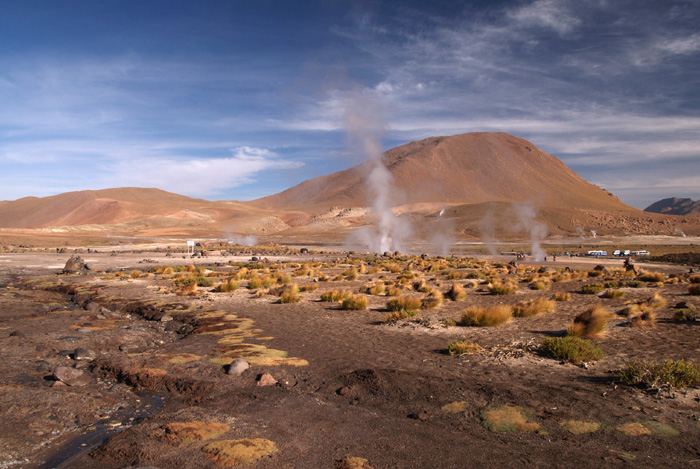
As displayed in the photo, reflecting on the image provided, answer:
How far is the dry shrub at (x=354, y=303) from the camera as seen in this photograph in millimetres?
14492

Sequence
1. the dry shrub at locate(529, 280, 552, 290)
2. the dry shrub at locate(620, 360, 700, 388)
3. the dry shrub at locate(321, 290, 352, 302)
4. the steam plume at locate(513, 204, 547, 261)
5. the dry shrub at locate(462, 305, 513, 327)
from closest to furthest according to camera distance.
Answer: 1. the dry shrub at locate(620, 360, 700, 388)
2. the dry shrub at locate(462, 305, 513, 327)
3. the dry shrub at locate(321, 290, 352, 302)
4. the dry shrub at locate(529, 280, 552, 290)
5. the steam plume at locate(513, 204, 547, 261)

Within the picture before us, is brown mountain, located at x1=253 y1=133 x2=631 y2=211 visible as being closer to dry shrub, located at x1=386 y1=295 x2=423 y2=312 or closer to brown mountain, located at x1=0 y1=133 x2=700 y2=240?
brown mountain, located at x1=0 y1=133 x2=700 y2=240

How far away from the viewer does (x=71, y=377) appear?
23.4 ft

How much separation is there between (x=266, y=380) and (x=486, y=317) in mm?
6446

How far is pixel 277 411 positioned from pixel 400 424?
1739mm

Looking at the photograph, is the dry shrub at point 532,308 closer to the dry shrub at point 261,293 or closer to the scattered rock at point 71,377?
the dry shrub at point 261,293

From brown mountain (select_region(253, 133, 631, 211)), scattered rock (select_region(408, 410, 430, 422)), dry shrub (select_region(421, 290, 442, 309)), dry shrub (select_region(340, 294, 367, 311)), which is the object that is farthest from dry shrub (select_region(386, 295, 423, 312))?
brown mountain (select_region(253, 133, 631, 211))

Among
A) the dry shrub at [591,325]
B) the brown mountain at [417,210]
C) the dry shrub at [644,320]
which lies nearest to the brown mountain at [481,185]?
the brown mountain at [417,210]

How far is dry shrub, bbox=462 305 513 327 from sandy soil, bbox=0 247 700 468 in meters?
0.25

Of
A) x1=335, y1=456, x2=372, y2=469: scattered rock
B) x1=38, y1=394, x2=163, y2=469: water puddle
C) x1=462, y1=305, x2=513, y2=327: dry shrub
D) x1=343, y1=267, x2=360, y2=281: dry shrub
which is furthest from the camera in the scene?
x1=343, y1=267, x2=360, y2=281: dry shrub

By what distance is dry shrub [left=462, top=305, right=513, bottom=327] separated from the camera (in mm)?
11352

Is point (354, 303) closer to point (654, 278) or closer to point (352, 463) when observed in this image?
point (352, 463)

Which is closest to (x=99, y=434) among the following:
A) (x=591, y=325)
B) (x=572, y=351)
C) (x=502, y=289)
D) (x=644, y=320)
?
(x=572, y=351)

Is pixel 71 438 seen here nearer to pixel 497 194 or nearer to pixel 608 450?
pixel 608 450
